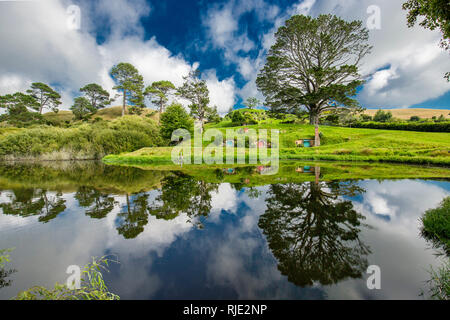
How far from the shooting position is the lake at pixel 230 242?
3.15m

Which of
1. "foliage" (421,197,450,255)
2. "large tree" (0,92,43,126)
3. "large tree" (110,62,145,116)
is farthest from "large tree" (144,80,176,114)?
"foliage" (421,197,450,255)

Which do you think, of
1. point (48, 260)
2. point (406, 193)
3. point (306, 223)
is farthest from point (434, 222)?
point (48, 260)

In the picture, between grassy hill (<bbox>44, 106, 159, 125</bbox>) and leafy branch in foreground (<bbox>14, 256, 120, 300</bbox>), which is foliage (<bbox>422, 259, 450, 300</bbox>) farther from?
grassy hill (<bbox>44, 106, 159, 125</bbox>)

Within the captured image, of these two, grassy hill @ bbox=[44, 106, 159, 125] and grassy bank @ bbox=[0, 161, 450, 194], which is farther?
grassy hill @ bbox=[44, 106, 159, 125]

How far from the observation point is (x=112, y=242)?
186 inches

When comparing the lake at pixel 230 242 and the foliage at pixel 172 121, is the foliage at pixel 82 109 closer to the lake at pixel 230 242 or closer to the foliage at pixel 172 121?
the foliage at pixel 172 121

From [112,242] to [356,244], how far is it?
21.3 feet

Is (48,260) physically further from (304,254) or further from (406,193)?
(406,193)

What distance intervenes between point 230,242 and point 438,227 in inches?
230

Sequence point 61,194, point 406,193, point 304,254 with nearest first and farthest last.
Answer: point 304,254 < point 406,193 < point 61,194

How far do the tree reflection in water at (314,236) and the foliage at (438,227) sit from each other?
1.51 meters

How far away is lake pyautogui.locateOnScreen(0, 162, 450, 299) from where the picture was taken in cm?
315

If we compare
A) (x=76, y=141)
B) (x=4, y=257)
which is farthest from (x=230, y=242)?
(x=76, y=141)

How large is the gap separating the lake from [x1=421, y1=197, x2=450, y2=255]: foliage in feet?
0.87
